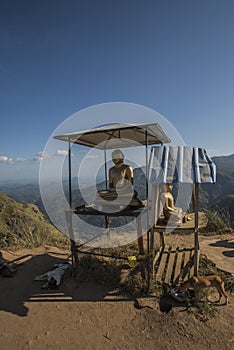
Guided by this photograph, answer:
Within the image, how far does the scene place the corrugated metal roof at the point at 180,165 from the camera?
3.90 m

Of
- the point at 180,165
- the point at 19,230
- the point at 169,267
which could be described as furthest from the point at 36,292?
the point at 19,230

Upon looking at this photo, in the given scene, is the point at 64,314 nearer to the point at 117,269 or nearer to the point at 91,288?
the point at 91,288

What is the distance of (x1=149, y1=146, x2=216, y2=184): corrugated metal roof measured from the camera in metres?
3.90

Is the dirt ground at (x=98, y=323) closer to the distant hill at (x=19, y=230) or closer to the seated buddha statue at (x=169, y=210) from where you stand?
the seated buddha statue at (x=169, y=210)

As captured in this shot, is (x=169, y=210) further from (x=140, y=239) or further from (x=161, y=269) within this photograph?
(x=161, y=269)

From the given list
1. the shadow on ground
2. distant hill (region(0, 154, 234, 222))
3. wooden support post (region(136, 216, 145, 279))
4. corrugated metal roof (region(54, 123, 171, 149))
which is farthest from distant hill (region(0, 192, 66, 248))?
wooden support post (region(136, 216, 145, 279))

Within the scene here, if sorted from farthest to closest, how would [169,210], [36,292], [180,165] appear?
1. [36,292]
2. [169,210]
3. [180,165]

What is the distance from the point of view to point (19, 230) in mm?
9016

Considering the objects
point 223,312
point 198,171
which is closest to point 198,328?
point 223,312

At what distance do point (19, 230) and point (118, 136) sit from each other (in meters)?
6.05

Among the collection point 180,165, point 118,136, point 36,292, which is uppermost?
point 118,136

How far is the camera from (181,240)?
7746 mm

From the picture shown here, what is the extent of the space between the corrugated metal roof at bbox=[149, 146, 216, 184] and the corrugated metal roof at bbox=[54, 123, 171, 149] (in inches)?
23.4

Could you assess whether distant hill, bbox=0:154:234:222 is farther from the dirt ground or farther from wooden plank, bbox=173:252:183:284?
the dirt ground
